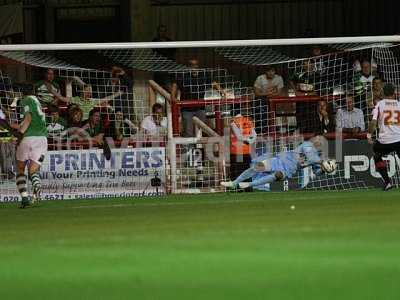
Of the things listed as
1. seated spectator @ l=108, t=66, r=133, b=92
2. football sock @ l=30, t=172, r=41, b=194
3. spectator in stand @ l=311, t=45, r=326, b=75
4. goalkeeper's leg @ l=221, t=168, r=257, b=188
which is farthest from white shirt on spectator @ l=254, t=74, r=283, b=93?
football sock @ l=30, t=172, r=41, b=194

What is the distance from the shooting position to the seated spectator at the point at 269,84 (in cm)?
2220

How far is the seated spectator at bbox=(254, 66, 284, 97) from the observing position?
22.2 m

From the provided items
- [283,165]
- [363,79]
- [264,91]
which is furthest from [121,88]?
→ [363,79]

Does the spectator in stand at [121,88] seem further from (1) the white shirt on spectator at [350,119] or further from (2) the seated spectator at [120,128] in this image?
(1) the white shirt on spectator at [350,119]

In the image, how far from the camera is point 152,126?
838 inches

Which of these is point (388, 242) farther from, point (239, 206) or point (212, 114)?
point (212, 114)

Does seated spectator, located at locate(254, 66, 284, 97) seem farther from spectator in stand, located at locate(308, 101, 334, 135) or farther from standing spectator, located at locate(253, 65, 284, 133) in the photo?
spectator in stand, located at locate(308, 101, 334, 135)

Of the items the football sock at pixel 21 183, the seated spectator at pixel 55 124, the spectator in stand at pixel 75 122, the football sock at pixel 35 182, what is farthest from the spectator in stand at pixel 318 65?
the football sock at pixel 21 183

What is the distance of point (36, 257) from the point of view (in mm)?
8781

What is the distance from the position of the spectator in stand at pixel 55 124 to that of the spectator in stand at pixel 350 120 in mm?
6009

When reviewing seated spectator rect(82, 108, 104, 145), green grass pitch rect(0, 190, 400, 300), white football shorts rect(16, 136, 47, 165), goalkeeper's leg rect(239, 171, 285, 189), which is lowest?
green grass pitch rect(0, 190, 400, 300)

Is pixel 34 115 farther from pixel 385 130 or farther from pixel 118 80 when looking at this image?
pixel 385 130

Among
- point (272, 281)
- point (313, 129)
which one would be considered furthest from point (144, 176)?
point (272, 281)

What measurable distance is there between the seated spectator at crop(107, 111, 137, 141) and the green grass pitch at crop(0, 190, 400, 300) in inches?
244
